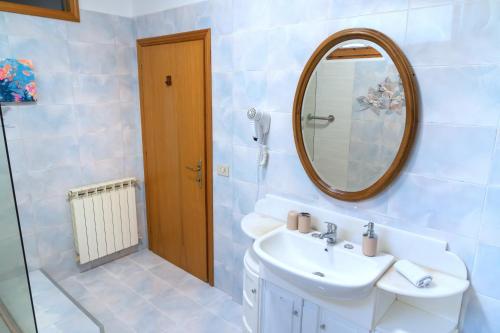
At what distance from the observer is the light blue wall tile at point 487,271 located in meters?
1.43

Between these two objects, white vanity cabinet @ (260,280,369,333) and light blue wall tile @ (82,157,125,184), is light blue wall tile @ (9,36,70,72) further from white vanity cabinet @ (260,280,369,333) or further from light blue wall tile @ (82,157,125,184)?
white vanity cabinet @ (260,280,369,333)

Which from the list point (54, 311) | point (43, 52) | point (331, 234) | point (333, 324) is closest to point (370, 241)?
point (331, 234)

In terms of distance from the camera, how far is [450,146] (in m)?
1.48

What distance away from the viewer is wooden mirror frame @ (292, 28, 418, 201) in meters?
1.54

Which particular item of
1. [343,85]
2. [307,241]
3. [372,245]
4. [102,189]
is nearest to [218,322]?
[307,241]

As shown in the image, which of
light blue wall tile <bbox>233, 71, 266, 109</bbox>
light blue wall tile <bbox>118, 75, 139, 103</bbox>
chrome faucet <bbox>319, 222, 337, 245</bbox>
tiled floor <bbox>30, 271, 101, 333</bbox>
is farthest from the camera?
light blue wall tile <bbox>118, 75, 139, 103</bbox>

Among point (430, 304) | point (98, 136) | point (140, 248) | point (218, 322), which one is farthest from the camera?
point (140, 248)

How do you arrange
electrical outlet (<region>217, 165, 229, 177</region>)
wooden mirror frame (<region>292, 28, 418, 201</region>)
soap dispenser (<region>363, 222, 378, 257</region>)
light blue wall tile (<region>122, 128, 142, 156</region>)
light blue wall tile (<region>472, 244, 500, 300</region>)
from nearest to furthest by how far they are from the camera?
light blue wall tile (<region>472, 244, 500, 300</region>) < wooden mirror frame (<region>292, 28, 418, 201</region>) < soap dispenser (<region>363, 222, 378, 257</region>) < electrical outlet (<region>217, 165, 229, 177</region>) < light blue wall tile (<region>122, 128, 142, 156</region>)

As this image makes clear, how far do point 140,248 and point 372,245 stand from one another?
2625mm

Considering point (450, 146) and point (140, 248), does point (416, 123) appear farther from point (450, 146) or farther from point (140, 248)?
point (140, 248)

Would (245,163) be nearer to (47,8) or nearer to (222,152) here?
(222,152)

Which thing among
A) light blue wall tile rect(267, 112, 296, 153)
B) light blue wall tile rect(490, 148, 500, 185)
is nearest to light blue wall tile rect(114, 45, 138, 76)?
light blue wall tile rect(267, 112, 296, 153)

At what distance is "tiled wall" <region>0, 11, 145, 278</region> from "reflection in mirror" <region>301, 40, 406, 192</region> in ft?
6.54

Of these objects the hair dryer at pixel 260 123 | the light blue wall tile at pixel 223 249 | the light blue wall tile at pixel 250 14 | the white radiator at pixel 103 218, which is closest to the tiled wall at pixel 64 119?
the white radiator at pixel 103 218
